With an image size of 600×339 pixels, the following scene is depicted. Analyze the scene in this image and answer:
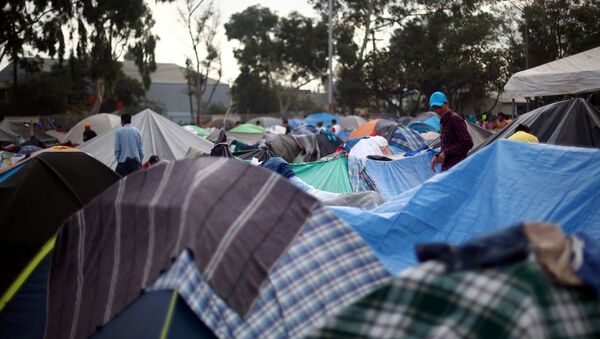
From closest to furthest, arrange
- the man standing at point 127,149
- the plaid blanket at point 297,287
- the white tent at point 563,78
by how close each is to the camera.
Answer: the plaid blanket at point 297,287 < the white tent at point 563,78 < the man standing at point 127,149

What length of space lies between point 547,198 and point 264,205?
239cm

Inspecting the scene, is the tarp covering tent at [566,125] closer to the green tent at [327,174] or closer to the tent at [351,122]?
the green tent at [327,174]

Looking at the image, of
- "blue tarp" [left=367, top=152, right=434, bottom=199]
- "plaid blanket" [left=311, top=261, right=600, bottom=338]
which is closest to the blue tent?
"blue tarp" [left=367, top=152, right=434, bottom=199]

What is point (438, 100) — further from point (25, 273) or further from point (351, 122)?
point (351, 122)

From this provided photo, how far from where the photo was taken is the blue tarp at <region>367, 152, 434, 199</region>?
9.67 meters

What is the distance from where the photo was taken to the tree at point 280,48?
164 ft

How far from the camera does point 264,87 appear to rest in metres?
57.4

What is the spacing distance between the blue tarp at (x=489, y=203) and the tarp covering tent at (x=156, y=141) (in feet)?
31.3

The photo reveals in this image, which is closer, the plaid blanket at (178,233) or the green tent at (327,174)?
the plaid blanket at (178,233)

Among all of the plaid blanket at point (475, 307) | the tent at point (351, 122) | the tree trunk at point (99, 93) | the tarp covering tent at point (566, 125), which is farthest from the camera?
the tree trunk at point (99, 93)

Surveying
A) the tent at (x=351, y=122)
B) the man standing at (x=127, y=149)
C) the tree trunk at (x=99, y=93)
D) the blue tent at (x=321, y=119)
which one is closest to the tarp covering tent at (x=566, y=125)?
the man standing at (x=127, y=149)

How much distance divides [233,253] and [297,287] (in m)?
0.39

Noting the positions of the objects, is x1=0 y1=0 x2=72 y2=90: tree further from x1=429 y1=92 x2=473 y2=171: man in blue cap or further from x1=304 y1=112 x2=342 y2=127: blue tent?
x1=429 y1=92 x2=473 y2=171: man in blue cap

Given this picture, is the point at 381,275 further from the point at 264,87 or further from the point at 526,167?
the point at 264,87
